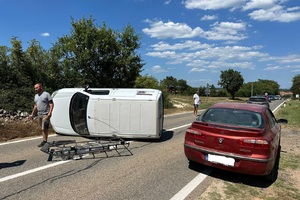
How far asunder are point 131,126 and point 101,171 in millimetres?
3235

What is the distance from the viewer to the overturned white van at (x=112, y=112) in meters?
8.48

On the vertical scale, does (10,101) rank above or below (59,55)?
below

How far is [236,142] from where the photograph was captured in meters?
4.91

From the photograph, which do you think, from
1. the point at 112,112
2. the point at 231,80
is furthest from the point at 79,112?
the point at 231,80

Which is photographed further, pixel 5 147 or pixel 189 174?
pixel 5 147

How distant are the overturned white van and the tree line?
509 centimetres

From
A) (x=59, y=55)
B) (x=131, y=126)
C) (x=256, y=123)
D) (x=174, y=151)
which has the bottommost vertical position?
(x=174, y=151)

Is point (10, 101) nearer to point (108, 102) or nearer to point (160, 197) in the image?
point (108, 102)

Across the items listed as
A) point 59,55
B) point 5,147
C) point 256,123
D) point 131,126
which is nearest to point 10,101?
point 59,55

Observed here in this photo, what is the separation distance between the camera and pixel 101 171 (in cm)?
543

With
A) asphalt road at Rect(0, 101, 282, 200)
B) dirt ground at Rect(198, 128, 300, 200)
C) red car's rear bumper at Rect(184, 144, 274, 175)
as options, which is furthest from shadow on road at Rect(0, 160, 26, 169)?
red car's rear bumper at Rect(184, 144, 274, 175)

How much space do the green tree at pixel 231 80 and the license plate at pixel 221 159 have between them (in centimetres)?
7201

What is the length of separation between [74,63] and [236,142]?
1404cm

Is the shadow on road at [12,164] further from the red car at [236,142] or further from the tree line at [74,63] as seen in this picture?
the tree line at [74,63]
